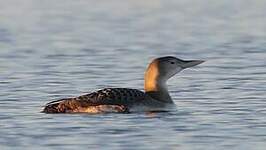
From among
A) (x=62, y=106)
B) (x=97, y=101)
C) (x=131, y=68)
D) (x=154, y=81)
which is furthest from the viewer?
(x=131, y=68)

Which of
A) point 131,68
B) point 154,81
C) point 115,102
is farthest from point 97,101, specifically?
point 131,68

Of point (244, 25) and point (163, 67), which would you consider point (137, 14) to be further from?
point (163, 67)

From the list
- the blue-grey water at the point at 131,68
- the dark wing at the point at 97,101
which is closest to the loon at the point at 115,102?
the dark wing at the point at 97,101

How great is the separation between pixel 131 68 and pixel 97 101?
3.97 metres

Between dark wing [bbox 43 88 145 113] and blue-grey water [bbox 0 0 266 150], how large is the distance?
0.18m

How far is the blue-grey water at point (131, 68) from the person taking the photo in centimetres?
1143

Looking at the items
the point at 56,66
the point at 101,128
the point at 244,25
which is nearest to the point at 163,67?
the point at 101,128

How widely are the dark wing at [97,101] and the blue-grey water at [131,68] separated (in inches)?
6.9

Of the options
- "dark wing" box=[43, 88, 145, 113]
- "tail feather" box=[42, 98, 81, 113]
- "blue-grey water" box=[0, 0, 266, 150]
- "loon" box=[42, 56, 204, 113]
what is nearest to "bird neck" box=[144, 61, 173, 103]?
"loon" box=[42, 56, 204, 113]

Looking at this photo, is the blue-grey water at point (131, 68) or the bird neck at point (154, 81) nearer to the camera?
the blue-grey water at point (131, 68)

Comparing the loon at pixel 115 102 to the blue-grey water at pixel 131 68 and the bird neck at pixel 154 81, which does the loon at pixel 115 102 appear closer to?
the bird neck at pixel 154 81

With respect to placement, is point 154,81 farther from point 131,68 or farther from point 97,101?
point 131,68

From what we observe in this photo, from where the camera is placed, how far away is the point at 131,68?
1695 cm

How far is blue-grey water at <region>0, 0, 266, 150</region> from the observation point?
11.4 metres
